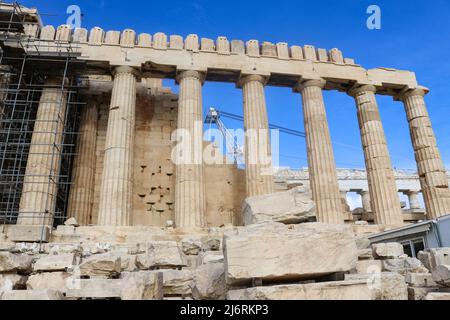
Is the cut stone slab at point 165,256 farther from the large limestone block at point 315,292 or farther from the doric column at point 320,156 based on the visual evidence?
the doric column at point 320,156

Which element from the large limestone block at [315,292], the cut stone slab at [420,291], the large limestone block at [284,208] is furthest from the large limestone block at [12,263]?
the cut stone slab at [420,291]

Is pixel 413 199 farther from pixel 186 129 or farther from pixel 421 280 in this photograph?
pixel 421 280

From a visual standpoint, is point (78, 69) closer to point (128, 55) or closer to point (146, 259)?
point (128, 55)

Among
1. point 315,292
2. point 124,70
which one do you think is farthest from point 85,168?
point 315,292

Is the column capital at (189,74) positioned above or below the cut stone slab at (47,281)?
above

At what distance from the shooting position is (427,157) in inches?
786

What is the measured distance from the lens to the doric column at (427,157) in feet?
62.3

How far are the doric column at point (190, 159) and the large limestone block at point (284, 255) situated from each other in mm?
10501

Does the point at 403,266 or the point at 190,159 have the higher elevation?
→ the point at 190,159

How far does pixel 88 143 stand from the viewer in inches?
731

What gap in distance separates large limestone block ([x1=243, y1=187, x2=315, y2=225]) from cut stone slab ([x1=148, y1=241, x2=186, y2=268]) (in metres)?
1.65

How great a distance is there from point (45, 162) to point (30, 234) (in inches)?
169

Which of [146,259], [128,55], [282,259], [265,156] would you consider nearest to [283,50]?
[265,156]

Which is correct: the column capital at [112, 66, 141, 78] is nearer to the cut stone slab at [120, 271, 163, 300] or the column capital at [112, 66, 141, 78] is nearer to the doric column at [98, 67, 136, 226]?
the doric column at [98, 67, 136, 226]
